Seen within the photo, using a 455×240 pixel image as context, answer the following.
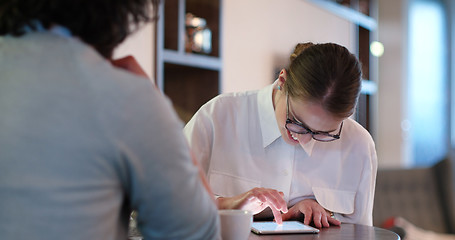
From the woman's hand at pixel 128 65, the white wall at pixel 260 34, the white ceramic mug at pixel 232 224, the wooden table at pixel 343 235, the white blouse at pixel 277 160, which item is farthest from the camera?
the white wall at pixel 260 34

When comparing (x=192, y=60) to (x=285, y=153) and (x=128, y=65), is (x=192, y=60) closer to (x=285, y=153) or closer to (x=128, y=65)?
(x=285, y=153)

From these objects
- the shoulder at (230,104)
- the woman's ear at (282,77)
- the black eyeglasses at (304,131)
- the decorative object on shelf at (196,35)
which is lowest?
the black eyeglasses at (304,131)

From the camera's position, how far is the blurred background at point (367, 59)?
9.48ft

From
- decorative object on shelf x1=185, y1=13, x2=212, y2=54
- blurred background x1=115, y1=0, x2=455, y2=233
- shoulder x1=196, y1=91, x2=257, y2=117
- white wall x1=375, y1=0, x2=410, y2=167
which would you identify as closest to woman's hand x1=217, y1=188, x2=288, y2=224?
shoulder x1=196, y1=91, x2=257, y2=117

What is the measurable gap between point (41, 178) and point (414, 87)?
609 centimetres

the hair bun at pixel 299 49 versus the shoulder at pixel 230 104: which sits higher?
the hair bun at pixel 299 49

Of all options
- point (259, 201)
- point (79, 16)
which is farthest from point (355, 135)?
point (79, 16)

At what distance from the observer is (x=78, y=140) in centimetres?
66

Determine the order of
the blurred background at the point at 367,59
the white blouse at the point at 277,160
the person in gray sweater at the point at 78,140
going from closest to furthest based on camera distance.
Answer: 1. the person in gray sweater at the point at 78,140
2. the white blouse at the point at 277,160
3. the blurred background at the point at 367,59

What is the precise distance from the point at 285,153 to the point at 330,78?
36 cm

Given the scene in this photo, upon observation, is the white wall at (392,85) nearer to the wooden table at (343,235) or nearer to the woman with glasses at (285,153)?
the woman with glasses at (285,153)

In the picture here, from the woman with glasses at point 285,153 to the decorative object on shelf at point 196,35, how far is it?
134cm

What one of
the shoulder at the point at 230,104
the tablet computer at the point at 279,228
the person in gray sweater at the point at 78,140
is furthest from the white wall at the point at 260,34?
the person in gray sweater at the point at 78,140

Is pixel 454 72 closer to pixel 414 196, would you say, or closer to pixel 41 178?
pixel 414 196
